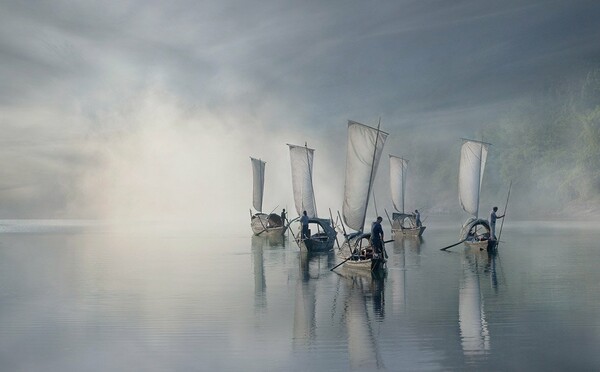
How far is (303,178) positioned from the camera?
63.1m

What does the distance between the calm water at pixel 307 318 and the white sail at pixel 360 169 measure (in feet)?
13.0

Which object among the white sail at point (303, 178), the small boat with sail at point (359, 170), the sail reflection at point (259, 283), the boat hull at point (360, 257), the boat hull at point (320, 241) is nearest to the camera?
the sail reflection at point (259, 283)

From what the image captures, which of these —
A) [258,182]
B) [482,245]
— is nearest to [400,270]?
[482,245]

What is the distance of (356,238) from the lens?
34.7 metres

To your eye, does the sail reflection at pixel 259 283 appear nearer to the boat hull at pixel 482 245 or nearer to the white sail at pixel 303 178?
the white sail at pixel 303 178

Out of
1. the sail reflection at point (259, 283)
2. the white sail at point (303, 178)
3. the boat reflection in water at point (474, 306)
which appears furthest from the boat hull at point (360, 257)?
the white sail at point (303, 178)

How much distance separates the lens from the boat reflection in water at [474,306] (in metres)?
16.3

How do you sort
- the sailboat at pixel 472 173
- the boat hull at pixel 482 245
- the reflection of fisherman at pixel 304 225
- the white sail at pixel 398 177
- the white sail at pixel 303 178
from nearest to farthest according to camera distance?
the boat hull at pixel 482 245 → the reflection of fisherman at pixel 304 225 → the sailboat at pixel 472 173 → the white sail at pixel 303 178 → the white sail at pixel 398 177

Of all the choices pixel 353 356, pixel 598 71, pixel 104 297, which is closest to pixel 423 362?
pixel 353 356

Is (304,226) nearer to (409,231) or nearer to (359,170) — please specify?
(359,170)

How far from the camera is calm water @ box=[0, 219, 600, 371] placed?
15234mm

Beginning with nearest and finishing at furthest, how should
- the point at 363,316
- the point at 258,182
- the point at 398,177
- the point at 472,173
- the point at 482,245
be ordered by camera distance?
the point at 363,316, the point at 482,245, the point at 472,173, the point at 398,177, the point at 258,182

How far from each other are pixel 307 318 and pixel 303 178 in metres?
42.7

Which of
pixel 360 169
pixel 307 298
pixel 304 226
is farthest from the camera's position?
pixel 304 226
